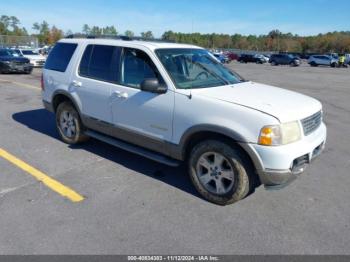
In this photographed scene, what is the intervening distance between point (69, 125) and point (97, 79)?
4.13 feet

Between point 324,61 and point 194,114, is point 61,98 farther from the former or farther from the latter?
point 324,61

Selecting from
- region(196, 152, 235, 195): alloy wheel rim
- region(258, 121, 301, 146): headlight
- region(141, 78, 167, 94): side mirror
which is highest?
region(141, 78, 167, 94): side mirror

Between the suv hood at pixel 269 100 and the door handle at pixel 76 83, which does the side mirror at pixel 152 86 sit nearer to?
the suv hood at pixel 269 100

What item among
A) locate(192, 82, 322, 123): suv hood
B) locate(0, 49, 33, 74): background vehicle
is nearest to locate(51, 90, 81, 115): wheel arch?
locate(192, 82, 322, 123): suv hood

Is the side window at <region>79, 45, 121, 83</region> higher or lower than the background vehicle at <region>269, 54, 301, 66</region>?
lower

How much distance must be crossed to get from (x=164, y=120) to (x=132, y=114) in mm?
577

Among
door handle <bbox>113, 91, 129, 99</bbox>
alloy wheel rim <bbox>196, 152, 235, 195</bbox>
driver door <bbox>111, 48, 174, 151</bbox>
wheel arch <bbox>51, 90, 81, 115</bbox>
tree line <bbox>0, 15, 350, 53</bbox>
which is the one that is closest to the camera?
alloy wheel rim <bbox>196, 152, 235, 195</bbox>

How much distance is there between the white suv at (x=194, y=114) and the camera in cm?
337

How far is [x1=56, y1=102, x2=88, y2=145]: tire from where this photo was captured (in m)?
5.47

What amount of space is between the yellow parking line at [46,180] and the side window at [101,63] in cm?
162

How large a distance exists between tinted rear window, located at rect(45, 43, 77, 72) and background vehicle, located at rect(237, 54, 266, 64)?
46757 mm

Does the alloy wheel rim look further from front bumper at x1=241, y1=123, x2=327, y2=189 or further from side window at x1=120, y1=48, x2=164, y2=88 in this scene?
side window at x1=120, y1=48, x2=164, y2=88

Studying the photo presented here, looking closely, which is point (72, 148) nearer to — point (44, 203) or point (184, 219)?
point (44, 203)

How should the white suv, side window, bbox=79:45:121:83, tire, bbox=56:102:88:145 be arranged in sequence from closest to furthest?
the white suv < side window, bbox=79:45:121:83 < tire, bbox=56:102:88:145
